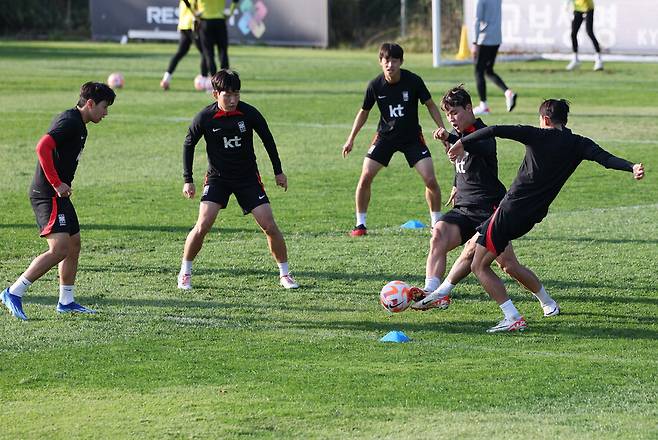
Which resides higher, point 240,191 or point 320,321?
point 240,191

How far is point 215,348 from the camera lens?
8828mm

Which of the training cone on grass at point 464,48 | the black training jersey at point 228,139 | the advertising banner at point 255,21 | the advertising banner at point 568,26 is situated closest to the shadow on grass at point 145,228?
the black training jersey at point 228,139

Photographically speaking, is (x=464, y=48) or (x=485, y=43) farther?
(x=464, y=48)

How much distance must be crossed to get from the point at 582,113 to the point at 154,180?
A: 28.9 ft

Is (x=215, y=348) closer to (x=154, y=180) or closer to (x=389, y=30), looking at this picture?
(x=154, y=180)

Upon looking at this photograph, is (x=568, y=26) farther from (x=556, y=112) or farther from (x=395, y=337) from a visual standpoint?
(x=395, y=337)

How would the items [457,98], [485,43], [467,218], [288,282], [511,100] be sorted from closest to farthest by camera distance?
[457,98] → [467,218] → [288,282] → [511,100] → [485,43]

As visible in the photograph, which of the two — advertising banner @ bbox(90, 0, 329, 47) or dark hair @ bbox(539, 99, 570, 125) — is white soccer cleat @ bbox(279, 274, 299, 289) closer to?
dark hair @ bbox(539, 99, 570, 125)

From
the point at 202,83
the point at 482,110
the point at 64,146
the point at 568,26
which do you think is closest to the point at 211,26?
the point at 202,83

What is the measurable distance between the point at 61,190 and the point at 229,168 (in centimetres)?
172

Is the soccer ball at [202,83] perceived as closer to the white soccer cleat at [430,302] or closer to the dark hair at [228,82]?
the dark hair at [228,82]

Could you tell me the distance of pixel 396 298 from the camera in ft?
31.4

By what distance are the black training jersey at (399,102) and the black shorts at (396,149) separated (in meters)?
0.05

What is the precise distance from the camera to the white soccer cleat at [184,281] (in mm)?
10711
